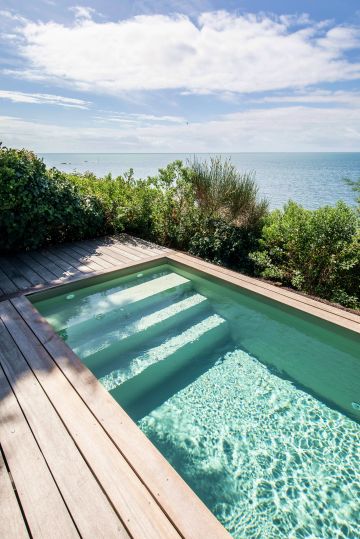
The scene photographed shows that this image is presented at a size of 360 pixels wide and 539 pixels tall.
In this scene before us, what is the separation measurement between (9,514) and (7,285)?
2.93 m

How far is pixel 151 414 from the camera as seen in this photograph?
7.45 feet

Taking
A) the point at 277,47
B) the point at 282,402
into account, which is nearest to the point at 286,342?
the point at 282,402

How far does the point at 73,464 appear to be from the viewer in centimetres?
151

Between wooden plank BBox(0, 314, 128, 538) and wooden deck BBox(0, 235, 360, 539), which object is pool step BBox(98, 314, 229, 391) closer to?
wooden deck BBox(0, 235, 360, 539)

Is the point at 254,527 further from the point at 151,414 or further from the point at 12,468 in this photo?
the point at 12,468

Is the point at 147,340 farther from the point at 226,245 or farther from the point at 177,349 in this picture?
the point at 226,245

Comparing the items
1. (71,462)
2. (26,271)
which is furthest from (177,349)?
(26,271)

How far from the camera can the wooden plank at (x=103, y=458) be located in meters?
1.25

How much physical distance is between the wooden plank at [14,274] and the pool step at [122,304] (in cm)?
102

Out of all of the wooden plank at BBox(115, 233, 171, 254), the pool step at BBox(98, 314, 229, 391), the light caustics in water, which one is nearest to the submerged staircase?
the pool step at BBox(98, 314, 229, 391)

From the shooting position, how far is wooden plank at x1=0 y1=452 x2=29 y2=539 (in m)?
1.21

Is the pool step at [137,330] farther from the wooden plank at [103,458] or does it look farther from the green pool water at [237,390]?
the wooden plank at [103,458]

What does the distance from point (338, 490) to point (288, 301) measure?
6.46ft

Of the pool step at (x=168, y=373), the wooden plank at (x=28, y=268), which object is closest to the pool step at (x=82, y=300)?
the wooden plank at (x=28, y=268)
